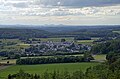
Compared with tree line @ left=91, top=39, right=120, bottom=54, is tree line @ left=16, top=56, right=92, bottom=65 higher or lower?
lower

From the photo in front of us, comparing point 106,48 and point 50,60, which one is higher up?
point 106,48

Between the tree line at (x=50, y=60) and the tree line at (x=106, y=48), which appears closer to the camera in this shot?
the tree line at (x=50, y=60)

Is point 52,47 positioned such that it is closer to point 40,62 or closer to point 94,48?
point 94,48

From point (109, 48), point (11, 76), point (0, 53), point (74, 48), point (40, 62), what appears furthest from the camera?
point (74, 48)

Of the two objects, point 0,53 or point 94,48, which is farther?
point 94,48

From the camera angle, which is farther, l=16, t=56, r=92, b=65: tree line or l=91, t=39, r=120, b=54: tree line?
l=91, t=39, r=120, b=54: tree line

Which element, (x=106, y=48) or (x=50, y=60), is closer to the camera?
(x=50, y=60)

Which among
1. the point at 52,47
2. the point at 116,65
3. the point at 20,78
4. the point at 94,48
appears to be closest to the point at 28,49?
the point at 52,47

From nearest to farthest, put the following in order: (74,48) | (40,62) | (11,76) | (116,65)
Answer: (11,76)
(116,65)
(40,62)
(74,48)

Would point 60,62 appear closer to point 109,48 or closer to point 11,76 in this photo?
point 11,76

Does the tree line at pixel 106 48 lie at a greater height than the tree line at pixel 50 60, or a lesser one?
greater
